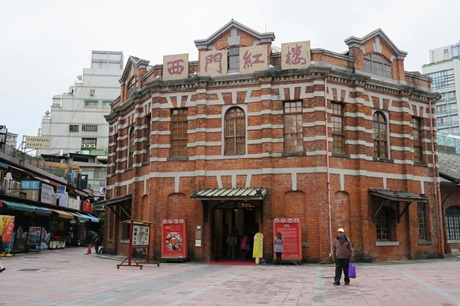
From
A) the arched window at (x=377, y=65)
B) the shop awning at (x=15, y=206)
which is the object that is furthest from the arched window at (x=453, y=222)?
the shop awning at (x=15, y=206)

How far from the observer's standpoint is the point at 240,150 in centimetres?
2406

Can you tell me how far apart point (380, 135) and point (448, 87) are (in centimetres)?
6670

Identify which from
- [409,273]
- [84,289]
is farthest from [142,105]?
[409,273]

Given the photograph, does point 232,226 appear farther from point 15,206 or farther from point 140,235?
point 15,206

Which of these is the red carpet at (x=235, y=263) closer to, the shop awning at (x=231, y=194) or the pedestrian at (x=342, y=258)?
the shop awning at (x=231, y=194)

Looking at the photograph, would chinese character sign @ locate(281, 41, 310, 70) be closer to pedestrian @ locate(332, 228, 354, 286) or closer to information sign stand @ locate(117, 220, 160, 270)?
information sign stand @ locate(117, 220, 160, 270)

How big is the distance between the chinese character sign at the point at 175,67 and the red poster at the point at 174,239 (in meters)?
8.05

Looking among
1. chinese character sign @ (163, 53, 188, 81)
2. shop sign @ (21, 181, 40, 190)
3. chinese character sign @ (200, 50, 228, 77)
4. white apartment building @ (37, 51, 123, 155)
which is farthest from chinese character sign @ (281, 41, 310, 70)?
white apartment building @ (37, 51, 123, 155)

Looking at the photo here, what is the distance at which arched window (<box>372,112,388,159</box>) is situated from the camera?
25094mm

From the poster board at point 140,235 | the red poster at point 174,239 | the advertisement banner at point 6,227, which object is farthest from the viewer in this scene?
the advertisement banner at point 6,227

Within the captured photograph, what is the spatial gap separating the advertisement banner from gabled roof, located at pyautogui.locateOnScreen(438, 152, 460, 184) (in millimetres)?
26536

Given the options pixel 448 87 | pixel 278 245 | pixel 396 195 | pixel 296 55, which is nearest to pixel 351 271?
pixel 278 245

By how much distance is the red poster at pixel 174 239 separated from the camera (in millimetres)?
22922

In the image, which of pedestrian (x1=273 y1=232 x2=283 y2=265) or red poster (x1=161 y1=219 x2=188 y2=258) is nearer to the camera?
pedestrian (x1=273 y1=232 x2=283 y2=265)
